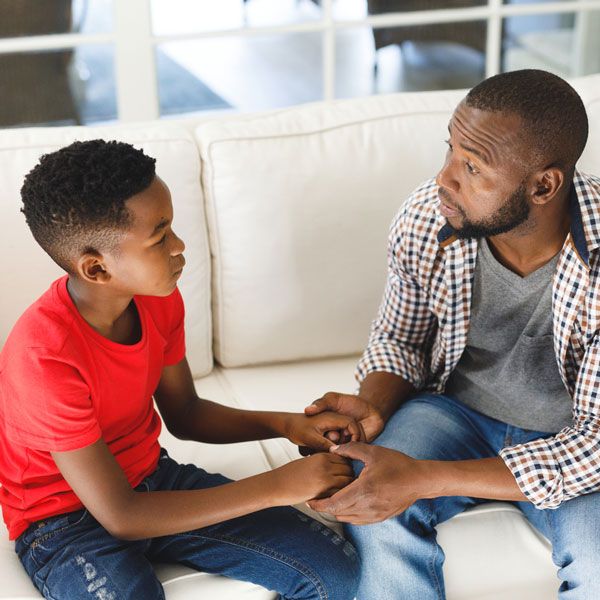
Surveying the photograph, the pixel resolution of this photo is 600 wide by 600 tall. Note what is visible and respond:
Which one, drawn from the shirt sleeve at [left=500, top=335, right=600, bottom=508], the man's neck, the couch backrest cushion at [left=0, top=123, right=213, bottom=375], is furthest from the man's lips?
the couch backrest cushion at [left=0, top=123, right=213, bottom=375]

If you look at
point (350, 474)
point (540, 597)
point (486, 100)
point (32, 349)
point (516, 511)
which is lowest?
point (540, 597)

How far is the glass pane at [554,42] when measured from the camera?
101 inches

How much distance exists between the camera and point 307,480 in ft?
4.09

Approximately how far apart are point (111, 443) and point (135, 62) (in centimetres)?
125

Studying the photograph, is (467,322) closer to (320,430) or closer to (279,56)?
(320,430)

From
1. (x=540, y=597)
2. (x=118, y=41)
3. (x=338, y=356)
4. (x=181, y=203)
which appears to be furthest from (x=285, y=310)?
(x=118, y=41)

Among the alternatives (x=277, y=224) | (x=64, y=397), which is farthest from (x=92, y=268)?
(x=277, y=224)

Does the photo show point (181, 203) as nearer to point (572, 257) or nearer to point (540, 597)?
point (572, 257)

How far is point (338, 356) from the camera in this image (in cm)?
188

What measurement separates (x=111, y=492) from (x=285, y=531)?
0.29 metres

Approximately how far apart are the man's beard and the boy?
0.44 meters

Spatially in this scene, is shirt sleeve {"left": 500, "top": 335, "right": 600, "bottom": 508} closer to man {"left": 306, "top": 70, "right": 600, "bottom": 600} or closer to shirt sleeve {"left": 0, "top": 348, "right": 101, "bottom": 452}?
man {"left": 306, "top": 70, "right": 600, "bottom": 600}

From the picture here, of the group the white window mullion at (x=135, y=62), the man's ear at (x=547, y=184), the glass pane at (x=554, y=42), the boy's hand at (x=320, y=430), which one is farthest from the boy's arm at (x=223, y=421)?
the glass pane at (x=554, y=42)

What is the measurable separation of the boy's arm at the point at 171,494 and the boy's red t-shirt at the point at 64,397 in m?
0.04
